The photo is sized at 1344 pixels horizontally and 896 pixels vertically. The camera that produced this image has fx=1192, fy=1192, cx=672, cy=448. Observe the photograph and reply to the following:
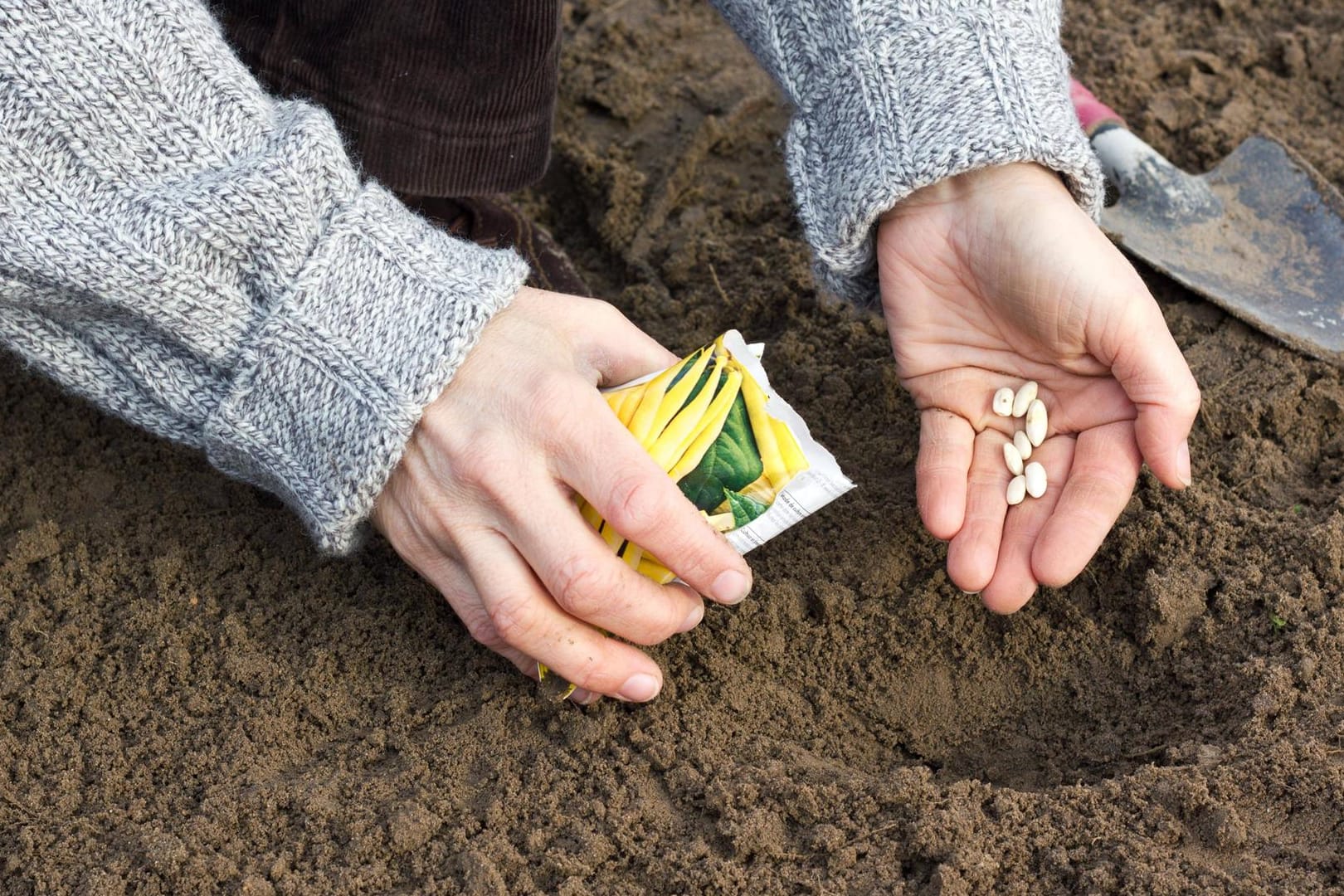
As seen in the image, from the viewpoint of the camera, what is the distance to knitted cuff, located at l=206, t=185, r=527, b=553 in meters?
1.47

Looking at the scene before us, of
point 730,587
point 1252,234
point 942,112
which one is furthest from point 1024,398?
point 1252,234

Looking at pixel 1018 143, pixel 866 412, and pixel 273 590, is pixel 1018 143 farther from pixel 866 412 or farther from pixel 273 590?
pixel 273 590

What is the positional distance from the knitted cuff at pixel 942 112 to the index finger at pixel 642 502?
0.54 metres

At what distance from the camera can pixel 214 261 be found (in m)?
1.46

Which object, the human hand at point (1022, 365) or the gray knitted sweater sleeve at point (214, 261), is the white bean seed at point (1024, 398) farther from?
the gray knitted sweater sleeve at point (214, 261)

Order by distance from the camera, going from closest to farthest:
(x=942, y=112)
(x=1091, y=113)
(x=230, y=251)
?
1. (x=230, y=251)
2. (x=942, y=112)
3. (x=1091, y=113)

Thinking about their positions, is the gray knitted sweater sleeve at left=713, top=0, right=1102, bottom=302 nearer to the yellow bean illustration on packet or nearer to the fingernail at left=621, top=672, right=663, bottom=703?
the yellow bean illustration on packet

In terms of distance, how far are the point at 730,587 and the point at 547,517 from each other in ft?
0.81

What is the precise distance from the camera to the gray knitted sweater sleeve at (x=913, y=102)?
1.67m

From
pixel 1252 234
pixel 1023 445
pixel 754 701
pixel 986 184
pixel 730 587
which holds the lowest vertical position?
pixel 754 701

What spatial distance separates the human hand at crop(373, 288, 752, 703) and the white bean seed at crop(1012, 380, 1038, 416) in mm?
544

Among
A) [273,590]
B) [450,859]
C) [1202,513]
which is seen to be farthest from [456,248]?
[1202,513]

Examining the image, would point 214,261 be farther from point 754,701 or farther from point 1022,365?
point 1022,365

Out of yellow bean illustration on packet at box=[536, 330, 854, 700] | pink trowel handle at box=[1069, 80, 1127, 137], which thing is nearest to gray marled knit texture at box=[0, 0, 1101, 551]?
yellow bean illustration on packet at box=[536, 330, 854, 700]
